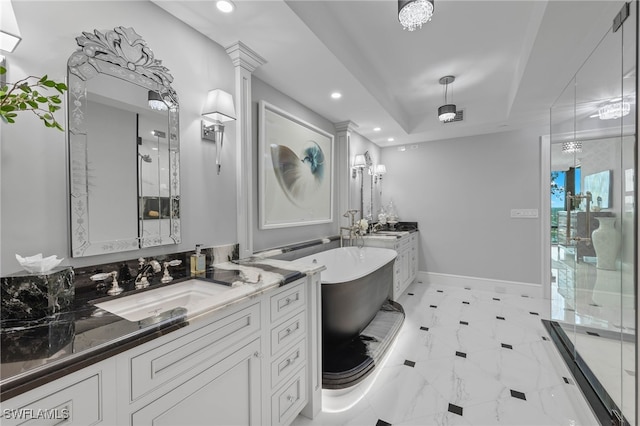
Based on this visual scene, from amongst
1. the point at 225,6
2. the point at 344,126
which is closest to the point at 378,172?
the point at 344,126

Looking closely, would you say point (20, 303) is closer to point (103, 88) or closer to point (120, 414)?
point (120, 414)

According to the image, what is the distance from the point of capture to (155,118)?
157cm

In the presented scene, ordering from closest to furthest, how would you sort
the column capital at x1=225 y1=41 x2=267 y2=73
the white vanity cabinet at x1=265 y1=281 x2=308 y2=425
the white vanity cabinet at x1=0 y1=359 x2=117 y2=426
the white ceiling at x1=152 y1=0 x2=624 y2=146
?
the white vanity cabinet at x1=0 y1=359 x2=117 y2=426 < the white vanity cabinet at x1=265 y1=281 x2=308 y2=425 < the white ceiling at x1=152 y1=0 x2=624 y2=146 < the column capital at x1=225 y1=41 x2=267 y2=73

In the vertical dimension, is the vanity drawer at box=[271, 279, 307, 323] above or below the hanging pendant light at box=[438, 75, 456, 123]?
below

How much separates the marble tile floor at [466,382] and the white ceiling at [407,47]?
250cm

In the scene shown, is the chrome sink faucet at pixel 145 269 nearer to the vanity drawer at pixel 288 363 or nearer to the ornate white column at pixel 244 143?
the ornate white column at pixel 244 143

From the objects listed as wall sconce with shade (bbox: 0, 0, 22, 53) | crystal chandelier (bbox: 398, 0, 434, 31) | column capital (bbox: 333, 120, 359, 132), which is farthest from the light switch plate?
wall sconce with shade (bbox: 0, 0, 22, 53)

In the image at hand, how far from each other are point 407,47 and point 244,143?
5.60 feet

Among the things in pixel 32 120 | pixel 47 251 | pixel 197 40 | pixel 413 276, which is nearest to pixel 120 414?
pixel 47 251

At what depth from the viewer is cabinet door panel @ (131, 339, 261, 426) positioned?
92cm

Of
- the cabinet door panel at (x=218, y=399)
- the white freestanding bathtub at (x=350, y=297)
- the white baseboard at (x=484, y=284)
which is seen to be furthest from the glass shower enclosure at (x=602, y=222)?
the cabinet door panel at (x=218, y=399)

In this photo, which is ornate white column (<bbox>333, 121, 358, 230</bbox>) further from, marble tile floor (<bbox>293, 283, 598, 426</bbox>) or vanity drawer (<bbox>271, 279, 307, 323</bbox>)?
vanity drawer (<bbox>271, 279, 307, 323</bbox>)

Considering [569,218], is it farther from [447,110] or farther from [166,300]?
[166,300]

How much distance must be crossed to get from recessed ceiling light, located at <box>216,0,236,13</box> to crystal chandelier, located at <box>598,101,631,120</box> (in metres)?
2.43
